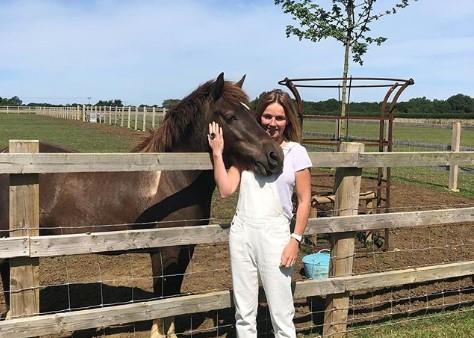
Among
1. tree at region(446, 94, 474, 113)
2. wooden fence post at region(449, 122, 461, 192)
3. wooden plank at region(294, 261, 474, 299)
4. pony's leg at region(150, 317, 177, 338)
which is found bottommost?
pony's leg at region(150, 317, 177, 338)

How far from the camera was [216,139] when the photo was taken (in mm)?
3389

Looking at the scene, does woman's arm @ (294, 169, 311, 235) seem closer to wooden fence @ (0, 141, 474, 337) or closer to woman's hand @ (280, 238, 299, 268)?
woman's hand @ (280, 238, 299, 268)

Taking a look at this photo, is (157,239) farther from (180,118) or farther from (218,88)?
(218,88)

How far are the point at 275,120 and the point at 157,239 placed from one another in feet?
3.95

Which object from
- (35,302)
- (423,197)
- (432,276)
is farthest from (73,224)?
(423,197)

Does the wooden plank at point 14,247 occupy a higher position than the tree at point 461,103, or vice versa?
the tree at point 461,103

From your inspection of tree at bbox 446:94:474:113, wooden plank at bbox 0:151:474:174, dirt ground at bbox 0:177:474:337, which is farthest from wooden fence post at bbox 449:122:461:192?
tree at bbox 446:94:474:113

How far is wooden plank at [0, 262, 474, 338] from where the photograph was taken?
3.21 meters

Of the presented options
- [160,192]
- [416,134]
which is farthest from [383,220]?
[416,134]

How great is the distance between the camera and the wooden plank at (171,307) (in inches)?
126

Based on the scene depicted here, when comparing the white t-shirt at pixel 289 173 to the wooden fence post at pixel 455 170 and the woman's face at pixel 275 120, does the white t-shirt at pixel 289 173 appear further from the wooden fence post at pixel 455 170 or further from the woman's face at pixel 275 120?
the wooden fence post at pixel 455 170

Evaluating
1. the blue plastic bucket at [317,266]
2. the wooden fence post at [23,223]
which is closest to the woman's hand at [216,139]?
the wooden fence post at [23,223]

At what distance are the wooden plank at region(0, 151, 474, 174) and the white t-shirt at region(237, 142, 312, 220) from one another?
0.55m

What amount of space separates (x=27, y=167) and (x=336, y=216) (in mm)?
2472
